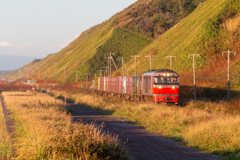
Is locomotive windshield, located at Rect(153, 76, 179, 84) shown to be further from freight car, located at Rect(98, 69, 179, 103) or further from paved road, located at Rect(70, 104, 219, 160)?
paved road, located at Rect(70, 104, 219, 160)

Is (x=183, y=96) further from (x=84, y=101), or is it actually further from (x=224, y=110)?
(x=224, y=110)

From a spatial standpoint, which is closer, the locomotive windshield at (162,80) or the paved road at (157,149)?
the paved road at (157,149)

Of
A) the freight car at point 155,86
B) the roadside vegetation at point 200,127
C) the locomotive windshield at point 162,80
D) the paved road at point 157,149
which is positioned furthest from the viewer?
the locomotive windshield at point 162,80

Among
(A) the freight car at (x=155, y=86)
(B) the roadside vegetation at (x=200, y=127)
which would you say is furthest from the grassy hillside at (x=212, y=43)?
(B) the roadside vegetation at (x=200, y=127)

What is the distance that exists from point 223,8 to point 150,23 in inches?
2487

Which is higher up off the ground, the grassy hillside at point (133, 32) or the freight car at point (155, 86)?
the grassy hillside at point (133, 32)

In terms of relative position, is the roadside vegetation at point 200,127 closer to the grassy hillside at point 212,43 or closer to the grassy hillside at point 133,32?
the grassy hillside at point 212,43

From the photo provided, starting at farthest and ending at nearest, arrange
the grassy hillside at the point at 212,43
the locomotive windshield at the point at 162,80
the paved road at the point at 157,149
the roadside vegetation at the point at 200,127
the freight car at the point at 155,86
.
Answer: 1. the grassy hillside at the point at 212,43
2. the locomotive windshield at the point at 162,80
3. the freight car at the point at 155,86
4. the roadside vegetation at the point at 200,127
5. the paved road at the point at 157,149

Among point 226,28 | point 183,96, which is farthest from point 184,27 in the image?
point 183,96

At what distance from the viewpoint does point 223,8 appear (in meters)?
63.8

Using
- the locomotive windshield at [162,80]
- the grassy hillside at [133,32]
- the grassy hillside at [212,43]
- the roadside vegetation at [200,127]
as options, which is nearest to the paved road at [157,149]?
the roadside vegetation at [200,127]

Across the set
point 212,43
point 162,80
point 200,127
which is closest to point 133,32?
point 212,43

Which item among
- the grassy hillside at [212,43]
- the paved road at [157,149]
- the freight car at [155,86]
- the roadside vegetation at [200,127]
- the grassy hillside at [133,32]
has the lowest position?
the paved road at [157,149]

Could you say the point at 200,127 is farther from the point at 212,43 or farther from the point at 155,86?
the point at 212,43
